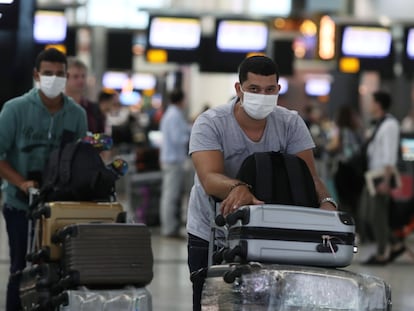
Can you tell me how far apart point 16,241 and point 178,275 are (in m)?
4.53

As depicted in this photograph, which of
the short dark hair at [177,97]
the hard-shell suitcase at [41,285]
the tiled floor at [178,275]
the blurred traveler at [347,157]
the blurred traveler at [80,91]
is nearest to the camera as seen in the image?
the hard-shell suitcase at [41,285]

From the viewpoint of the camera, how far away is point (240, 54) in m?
22.9

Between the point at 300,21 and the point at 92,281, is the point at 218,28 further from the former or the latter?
Result: the point at 92,281

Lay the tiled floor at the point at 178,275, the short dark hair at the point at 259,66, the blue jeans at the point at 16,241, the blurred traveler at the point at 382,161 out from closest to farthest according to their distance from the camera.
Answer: the short dark hair at the point at 259,66 < the blue jeans at the point at 16,241 < the tiled floor at the point at 178,275 < the blurred traveler at the point at 382,161

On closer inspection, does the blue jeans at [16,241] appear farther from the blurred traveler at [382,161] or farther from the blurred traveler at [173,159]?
the blurred traveler at [173,159]

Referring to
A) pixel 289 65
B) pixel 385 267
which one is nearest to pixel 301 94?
pixel 289 65

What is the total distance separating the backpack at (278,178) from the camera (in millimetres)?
5914

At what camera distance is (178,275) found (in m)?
12.4

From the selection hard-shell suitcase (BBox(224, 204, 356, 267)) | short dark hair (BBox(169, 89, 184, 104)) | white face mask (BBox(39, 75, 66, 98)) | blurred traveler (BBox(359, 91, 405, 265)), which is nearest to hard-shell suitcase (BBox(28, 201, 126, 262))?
white face mask (BBox(39, 75, 66, 98))

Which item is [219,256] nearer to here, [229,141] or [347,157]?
[229,141]

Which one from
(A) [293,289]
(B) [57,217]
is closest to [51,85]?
(B) [57,217]

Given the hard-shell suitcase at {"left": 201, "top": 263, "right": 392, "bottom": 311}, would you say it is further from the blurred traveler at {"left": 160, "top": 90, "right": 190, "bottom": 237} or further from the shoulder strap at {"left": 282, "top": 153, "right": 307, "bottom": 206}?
the blurred traveler at {"left": 160, "top": 90, "right": 190, "bottom": 237}

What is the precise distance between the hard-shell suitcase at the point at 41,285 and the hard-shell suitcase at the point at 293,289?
187cm

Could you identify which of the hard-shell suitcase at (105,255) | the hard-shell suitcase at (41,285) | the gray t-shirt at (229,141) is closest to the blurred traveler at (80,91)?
the hard-shell suitcase at (41,285)
